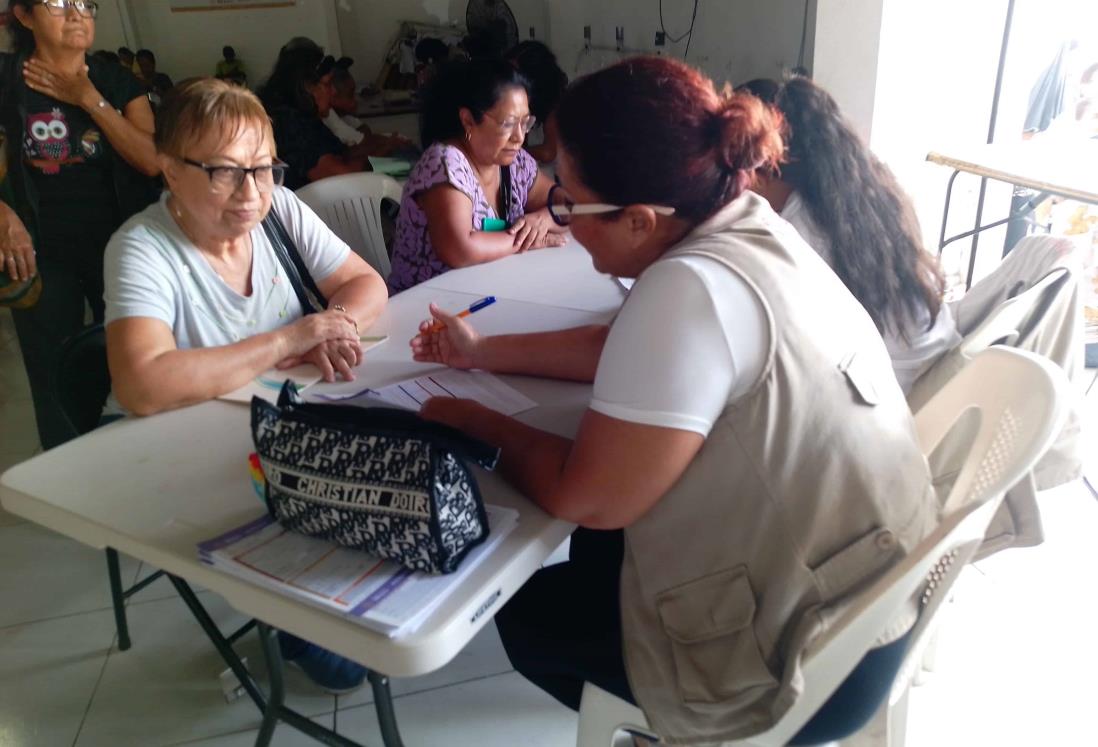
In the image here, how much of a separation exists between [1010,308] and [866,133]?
1.56 metres

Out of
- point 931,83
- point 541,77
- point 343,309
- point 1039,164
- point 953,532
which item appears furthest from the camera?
point 541,77

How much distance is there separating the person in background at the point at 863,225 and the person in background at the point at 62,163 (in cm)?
171

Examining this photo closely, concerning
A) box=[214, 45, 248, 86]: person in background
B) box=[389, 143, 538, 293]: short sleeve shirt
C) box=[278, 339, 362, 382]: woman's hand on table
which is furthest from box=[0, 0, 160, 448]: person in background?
box=[214, 45, 248, 86]: person in background

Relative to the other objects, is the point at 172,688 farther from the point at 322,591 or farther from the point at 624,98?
the point at 624,98

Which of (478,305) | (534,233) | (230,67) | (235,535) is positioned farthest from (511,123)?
(230,67)

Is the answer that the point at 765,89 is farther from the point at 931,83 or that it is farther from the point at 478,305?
the point at 931,83

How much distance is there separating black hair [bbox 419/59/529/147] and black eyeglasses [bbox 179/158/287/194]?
78 centimetres

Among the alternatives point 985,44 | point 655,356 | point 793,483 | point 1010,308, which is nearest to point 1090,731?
point 1010,308

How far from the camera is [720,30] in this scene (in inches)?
127

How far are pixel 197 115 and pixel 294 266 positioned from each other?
377 millimetres

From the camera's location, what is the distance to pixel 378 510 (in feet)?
2.64

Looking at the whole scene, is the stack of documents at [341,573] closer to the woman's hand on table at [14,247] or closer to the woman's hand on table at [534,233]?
the woman's hand on table at [534,233]

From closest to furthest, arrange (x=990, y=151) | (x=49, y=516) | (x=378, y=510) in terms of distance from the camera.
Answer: (x=378, y=510)
(x=49, y=516)
(x=990, y=151)

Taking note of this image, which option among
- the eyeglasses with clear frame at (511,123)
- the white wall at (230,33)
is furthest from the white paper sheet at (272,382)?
the white wall at (230,33)
